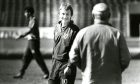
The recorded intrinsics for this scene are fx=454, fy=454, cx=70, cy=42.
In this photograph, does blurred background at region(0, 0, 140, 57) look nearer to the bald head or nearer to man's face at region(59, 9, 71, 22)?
man's face at region(59, 9, 71, 22)

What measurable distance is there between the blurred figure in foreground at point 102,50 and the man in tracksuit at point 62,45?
1.45 metres

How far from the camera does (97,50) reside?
4.56m

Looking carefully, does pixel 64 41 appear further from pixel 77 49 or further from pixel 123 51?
pixel 123 51

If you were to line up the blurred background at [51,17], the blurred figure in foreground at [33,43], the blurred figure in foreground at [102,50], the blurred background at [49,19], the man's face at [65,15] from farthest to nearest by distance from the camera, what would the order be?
the blurred background at [51,17]
the blurred background at [49,19]
the blurred figure in foreground at [33,43]
the man's face at [65,15]
the blurred figure in foreground at [102,50]

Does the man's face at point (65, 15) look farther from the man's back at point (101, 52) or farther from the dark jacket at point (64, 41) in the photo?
the man's back at point (101, 52)

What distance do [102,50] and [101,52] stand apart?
0.07ft

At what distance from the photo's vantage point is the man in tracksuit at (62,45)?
602cm

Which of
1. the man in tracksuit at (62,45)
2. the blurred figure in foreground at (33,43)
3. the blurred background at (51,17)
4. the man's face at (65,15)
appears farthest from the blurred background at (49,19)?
the man's face at (65,15)

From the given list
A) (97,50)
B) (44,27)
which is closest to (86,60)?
(97,50)

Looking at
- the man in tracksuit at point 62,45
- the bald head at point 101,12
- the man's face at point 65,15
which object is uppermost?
the bald head at point 101,12

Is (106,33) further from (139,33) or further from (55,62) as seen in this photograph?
(139,33)

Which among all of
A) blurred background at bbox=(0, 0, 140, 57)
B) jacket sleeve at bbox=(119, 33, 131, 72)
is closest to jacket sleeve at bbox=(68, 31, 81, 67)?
jacket sleeve at bbox=(119, 33, 131, 72)

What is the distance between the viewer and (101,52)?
15.0 feet

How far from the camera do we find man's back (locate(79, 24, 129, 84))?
14.9ft
